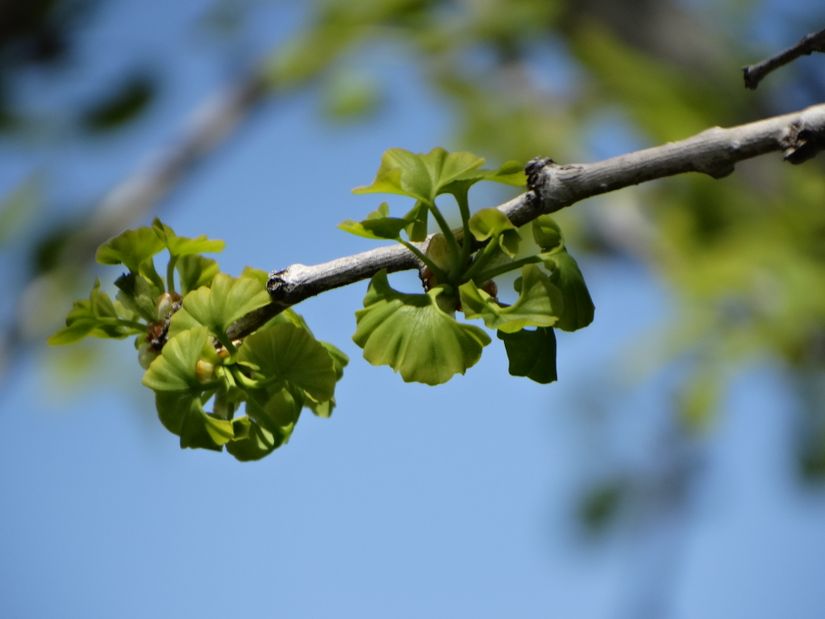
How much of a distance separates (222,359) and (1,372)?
1579 mm

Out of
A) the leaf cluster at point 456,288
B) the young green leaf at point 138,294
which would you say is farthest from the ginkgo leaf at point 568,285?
the young green leaf at point 138,294

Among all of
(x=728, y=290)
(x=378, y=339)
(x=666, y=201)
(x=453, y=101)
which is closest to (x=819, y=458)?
(x=728, y=290)

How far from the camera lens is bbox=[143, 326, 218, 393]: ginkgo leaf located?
460 mm

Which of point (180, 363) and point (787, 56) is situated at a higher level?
point (787, 56)

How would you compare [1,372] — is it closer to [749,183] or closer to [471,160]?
[749,183]

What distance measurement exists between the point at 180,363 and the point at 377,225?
4.6 inches

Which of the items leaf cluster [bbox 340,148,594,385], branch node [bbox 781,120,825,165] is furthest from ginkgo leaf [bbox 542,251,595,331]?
branch node [bbox 781,120,825,165]

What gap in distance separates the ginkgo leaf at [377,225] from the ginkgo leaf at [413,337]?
19 mm

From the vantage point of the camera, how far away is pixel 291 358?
460 mm

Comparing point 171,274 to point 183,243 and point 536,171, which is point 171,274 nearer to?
point 183,243

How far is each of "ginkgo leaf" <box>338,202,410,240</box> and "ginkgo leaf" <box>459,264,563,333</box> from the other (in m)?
0.04

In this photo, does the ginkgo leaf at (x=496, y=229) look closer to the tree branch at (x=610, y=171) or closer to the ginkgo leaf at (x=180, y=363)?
the tree branch at (x=610, y=171)

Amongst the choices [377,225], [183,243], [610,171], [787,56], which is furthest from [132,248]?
[787,56]

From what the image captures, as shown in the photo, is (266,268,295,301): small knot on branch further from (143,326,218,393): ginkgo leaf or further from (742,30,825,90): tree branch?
(742,30,825,90): tree branch
